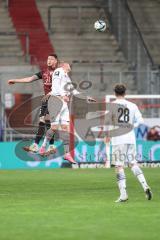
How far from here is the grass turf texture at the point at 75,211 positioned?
10.6 m

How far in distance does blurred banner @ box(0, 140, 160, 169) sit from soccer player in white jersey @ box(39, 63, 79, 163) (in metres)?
7.45

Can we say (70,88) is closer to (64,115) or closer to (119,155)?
(64,115)

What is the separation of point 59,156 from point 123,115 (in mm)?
14224

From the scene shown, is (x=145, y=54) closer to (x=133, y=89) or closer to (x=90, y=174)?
(x=133, y=89)

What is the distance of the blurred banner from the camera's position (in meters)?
28.0

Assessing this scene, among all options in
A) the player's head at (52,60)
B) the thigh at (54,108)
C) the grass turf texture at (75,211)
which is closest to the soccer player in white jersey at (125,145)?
the grass turf texture at (75,211)

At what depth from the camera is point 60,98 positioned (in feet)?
64.0

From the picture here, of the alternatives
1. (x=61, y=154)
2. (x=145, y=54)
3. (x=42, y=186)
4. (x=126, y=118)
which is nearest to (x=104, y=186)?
(x=42, y=186)

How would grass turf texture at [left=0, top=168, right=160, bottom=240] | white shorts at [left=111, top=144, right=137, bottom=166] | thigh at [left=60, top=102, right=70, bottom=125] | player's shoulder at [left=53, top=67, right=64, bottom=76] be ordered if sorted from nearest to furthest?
grass turf texture at [left=0, top=168, right=160, bottom=240] < white shorts at [left=111, top=144, right=137, bottom=166] < player's shoulder at [left=53, top=67, right=64, bottom=76] < thigh at [left=60, top=102, right=70, bottom=125]

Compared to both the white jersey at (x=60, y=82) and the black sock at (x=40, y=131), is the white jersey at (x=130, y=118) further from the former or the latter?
the black sock at (x=40, y=131)

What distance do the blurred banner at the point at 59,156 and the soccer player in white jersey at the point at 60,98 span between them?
7.45 meters

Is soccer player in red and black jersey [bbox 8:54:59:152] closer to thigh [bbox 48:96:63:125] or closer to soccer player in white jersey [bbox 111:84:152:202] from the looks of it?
thigh [bbox 48:96:63:125]

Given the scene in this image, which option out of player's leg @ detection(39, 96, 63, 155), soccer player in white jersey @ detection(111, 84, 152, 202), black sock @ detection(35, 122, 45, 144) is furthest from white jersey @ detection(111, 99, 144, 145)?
black sock @ detection(35, 122, 45, 144)

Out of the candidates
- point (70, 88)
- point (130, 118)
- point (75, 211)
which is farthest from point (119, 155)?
point (70, 88)
